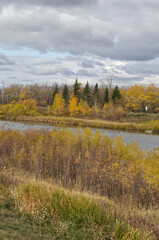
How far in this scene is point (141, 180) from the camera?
31.9 feet

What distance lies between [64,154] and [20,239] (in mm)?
7596

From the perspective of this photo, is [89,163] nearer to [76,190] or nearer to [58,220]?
[76,190]

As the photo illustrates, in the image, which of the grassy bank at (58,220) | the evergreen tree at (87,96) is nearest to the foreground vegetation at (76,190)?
the grassy bank at (58,220)

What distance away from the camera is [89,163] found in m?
11.2

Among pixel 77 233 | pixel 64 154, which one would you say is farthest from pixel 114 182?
pixel 77 233

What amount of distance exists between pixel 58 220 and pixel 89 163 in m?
5.30

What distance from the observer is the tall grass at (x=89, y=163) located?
9562mm

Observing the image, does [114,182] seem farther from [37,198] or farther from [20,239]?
[20,239]

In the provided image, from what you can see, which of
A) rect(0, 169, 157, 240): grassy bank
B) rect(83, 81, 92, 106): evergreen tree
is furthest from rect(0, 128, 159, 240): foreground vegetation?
rect(83, 81, 92, 106): evergreen tree

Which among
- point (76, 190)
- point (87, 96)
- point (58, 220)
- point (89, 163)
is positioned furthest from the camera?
point (87, 96)

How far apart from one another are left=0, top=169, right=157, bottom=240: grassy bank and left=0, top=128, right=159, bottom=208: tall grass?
269 centimetres

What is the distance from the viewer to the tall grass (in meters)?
9.56

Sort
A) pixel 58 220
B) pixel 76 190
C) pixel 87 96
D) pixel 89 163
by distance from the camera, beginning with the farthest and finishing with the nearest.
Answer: pixel 87 96
pixel 89 163
pixel 76 190
pixel 58 220

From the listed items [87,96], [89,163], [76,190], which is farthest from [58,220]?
[87,96]
